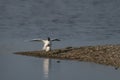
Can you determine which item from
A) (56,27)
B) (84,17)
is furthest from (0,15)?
(56,27)

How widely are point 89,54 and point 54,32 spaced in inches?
507

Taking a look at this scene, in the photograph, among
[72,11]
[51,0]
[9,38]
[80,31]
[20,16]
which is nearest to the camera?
[9,38]

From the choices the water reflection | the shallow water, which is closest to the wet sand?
the shallow water

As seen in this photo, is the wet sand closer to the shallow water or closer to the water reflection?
the shallow water

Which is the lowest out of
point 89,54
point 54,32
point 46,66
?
point 46,66

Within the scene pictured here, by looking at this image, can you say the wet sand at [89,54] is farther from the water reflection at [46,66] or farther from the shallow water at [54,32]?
the water reflection at [46,66]

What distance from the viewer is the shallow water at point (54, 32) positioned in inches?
1192

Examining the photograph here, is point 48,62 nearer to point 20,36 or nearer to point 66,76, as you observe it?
point 66,76

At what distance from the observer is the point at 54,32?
47062 mm

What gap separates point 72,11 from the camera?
7012cm

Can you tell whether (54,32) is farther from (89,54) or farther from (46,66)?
(46,66)

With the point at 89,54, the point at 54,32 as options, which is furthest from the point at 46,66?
the point at 54,32

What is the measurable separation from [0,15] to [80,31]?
15639 millimetres

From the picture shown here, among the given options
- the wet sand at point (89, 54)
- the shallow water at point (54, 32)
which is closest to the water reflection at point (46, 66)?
the shallow water at point (54, 32)
